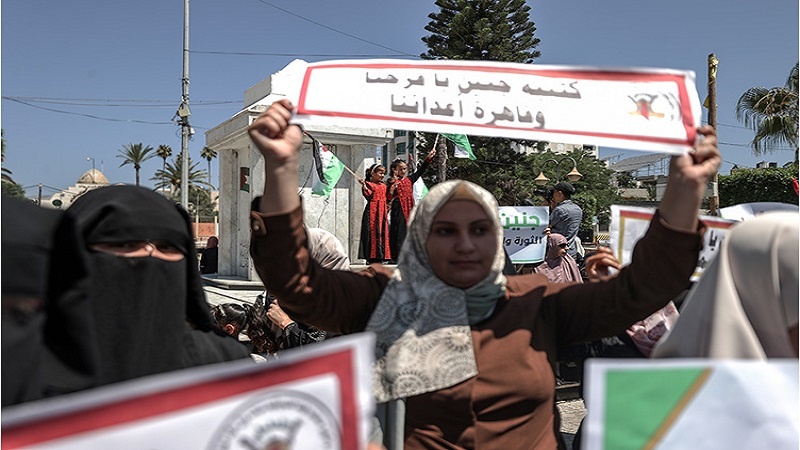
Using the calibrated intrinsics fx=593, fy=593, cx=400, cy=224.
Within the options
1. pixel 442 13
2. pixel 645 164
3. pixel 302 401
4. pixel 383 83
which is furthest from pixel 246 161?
pixel 645 164

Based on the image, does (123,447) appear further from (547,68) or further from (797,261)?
(547,68)

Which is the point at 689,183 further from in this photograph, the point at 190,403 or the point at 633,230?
the point at 190,403

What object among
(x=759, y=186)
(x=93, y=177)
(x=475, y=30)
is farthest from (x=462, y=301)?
(x=93, y=177)

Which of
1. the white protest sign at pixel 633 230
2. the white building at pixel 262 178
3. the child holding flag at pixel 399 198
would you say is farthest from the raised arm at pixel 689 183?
the white building at pixel 262 178

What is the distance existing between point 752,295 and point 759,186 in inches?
1307

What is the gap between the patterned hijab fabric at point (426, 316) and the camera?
5.43 ft

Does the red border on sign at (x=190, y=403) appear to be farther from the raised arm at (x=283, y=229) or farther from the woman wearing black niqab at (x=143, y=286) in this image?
Result: the raised arm at (x=283, y=229)

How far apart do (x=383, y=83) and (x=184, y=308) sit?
2.76 ft

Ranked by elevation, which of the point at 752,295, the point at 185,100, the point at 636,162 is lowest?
the point at 752,295

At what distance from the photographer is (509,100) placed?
1.75 m

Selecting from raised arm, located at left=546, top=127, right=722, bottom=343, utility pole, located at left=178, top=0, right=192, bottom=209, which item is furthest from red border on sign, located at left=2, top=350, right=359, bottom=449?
utility pole, located at left=178, top=0, right=192, bottom=209

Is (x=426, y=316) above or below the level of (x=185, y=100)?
below

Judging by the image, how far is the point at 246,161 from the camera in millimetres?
10352

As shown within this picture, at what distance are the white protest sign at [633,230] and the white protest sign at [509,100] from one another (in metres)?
0.66
